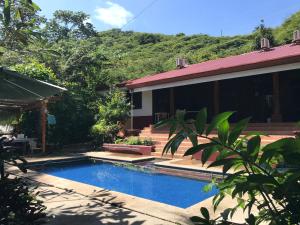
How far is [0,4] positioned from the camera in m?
4.41

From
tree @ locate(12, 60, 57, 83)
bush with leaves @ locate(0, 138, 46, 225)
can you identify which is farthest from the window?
bush with leaves @ locate(0, 138, 46, 225)

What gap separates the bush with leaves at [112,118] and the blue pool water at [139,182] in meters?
2.98

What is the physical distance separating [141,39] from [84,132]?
3872 centimetres

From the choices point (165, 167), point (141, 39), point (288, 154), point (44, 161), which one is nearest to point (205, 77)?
point (165, 167)

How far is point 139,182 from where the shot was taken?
10.7 m

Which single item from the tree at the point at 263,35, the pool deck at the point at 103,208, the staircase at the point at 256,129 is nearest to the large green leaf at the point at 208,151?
the pool deck at the point at 103,208

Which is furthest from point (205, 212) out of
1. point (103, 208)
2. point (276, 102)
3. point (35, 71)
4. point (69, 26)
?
point (69, 26)

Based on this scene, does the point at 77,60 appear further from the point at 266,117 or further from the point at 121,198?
the point at 121,198

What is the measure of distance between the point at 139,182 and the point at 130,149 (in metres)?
4.60

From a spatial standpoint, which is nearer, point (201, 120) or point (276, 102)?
point (201, 120)

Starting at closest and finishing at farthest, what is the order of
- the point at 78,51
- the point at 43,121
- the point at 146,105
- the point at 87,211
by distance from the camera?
1. the point at 87,211
2. the point at 43,121
3. the point at 146,105
4. the point at 78,51

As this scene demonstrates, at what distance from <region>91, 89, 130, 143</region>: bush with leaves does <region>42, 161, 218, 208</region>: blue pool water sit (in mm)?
2979

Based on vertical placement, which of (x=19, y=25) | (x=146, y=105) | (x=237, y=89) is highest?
(x=237, y=89)

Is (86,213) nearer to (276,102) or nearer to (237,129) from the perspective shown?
(237,129)
